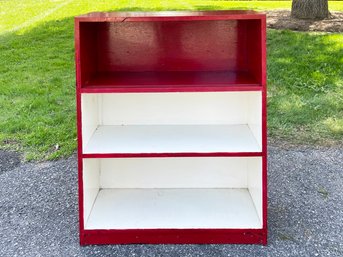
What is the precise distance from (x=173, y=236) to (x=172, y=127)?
78 cm

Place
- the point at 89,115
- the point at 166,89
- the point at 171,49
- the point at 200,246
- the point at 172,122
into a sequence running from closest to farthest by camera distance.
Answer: the point at 166,89 < the point at 200,246 < the point at 89,115 < the point at 171,49 < the point at 172,122

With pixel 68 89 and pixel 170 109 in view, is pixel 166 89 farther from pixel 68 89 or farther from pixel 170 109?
pixel 68 89

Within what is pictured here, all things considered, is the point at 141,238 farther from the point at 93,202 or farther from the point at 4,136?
the point at 4,136

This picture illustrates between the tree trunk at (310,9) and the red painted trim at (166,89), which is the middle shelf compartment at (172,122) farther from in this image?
the tree trunk at (310,9)

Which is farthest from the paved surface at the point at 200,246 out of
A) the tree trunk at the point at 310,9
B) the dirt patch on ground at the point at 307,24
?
the tree trunk at the point at 310,9

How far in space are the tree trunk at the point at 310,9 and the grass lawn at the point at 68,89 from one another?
3.36 feet

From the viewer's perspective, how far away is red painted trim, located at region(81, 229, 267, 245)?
119 inches

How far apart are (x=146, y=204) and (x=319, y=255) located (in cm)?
112

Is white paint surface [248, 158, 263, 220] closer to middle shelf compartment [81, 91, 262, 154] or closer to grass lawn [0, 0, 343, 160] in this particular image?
middle shelf compartment [81, 91, 262, 154]

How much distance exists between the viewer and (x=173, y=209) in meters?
3.30

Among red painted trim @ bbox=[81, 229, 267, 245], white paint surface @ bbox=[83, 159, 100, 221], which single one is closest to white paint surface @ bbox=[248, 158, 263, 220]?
red painted trim @ bbox=[81, 229, 267, 245]

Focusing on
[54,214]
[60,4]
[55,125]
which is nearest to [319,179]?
[54,214]

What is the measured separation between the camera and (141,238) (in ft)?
10.0

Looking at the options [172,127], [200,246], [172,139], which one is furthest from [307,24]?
[200,246]
